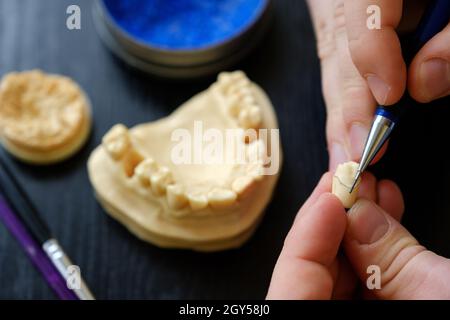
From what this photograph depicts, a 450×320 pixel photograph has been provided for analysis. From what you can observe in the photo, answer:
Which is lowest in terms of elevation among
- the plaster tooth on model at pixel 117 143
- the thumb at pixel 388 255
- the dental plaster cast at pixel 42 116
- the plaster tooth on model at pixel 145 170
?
the thumb at pixel 388 255

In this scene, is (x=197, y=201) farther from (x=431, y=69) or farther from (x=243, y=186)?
(x=431, y=69)

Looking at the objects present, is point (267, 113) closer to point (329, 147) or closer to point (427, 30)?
point (329, 147)

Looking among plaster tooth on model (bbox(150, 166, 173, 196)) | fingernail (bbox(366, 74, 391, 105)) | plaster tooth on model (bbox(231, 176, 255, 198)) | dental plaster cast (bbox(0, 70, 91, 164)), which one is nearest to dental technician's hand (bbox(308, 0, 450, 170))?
fingernail (bbox(366, 74, 391, 105))

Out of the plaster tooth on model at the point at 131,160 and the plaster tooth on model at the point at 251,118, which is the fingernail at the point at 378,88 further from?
the plaster tooth on model at the point at 131,160

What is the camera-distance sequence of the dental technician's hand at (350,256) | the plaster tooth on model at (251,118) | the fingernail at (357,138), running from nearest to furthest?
Result: 1. the dental technician's hand at (350,256)
2. the fingernail at (357,138)
3. the plaster tooth on model at (251,118)

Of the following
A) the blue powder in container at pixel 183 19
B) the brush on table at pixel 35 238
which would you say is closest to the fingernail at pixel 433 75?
the blue powder in container at pixel 183 19

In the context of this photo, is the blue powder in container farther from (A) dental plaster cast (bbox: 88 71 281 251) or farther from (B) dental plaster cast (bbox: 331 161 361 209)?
Answer: (B) dental plaster cast (bbox: 331 161 361 209)
